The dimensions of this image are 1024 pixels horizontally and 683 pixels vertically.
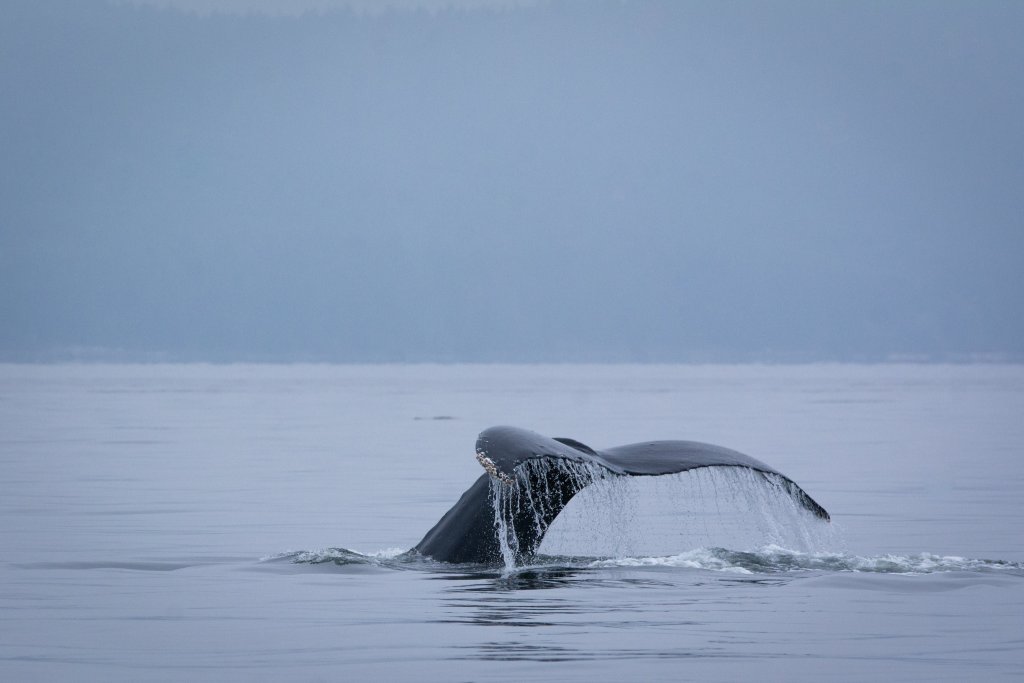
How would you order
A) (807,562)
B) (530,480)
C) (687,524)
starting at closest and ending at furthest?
(530,480)
(807,562)
(687,524)

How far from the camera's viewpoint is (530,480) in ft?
33.0

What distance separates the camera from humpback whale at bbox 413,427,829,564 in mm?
8992

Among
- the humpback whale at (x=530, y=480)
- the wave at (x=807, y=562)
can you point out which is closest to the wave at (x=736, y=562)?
the wave at (x=807, y=562)

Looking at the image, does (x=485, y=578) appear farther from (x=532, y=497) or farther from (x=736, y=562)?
(x=736, y=562)

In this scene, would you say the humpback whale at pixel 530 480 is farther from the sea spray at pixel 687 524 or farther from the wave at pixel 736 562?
the wave at pixel 736 562

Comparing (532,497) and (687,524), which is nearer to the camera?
(532,497)

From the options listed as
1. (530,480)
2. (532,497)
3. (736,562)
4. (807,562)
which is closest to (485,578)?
(532,497)

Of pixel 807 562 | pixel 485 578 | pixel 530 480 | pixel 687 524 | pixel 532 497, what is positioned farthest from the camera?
pixel 687 524

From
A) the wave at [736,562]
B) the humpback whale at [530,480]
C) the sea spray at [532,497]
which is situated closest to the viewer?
the humpback whale at [530,480]

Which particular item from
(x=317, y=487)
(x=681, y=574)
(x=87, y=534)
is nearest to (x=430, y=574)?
(x=681, y=574)

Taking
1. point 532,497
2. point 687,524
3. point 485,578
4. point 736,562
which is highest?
point 687,524

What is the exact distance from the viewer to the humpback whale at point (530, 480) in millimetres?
8992

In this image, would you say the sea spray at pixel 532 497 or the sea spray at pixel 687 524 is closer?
the sea spray at pixel 532 497

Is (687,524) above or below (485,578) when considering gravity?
above
